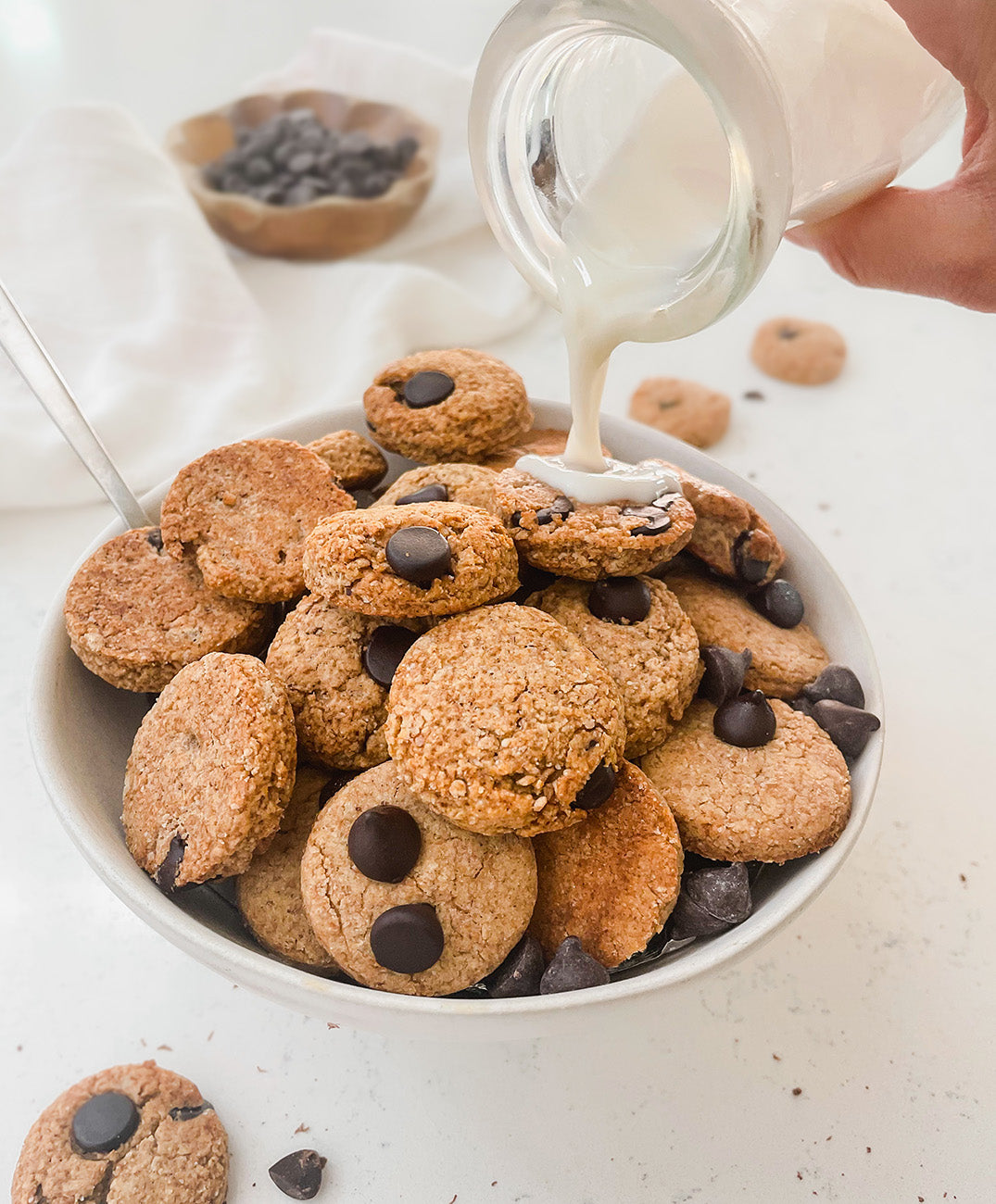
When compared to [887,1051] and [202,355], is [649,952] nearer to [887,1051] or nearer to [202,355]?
[887,1051]

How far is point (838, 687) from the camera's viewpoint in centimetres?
100

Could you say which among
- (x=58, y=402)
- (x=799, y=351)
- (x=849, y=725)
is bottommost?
(x=799, y=351)

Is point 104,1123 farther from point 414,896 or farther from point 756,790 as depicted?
point 756,790

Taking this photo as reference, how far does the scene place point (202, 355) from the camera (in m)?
1.76

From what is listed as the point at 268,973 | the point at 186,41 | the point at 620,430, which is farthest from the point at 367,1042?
the point at 186,41

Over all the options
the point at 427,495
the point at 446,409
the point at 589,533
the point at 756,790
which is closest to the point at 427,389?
the point at 446,409

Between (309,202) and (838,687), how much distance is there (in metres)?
1.48

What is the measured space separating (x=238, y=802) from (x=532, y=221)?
636 millimetres

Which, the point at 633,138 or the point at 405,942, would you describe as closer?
the point at 405,942

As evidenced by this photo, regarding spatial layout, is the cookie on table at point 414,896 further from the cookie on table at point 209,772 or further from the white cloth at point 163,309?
the white cloth at point 163,309

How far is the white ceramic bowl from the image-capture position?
760mm

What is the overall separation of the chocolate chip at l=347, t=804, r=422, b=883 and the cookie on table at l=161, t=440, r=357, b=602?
0.28 m

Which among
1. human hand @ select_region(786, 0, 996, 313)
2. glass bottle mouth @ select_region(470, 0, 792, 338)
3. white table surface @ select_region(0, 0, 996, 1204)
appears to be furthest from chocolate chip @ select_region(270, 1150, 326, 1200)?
human hand @ select_region(786, 0, 996, 313)

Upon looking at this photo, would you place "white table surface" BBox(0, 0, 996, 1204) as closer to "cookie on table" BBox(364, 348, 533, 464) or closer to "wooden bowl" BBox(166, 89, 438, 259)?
"cookie on table" BBox(364, 348, 533, 464)
